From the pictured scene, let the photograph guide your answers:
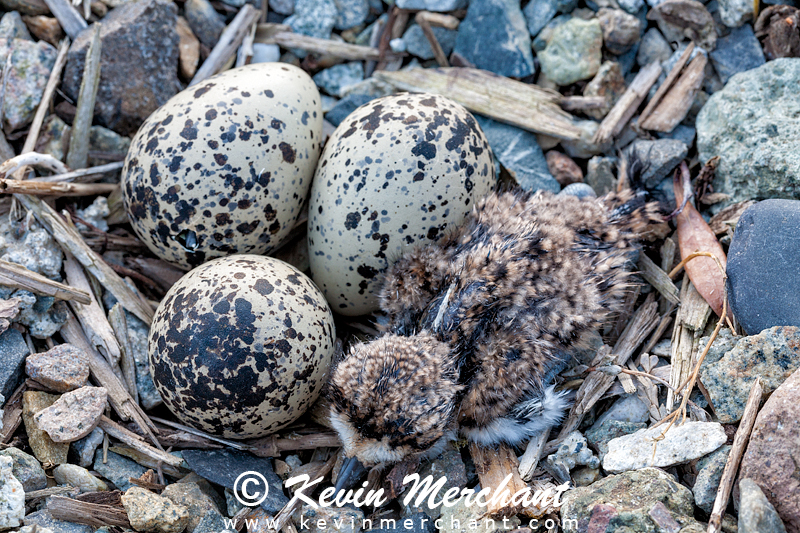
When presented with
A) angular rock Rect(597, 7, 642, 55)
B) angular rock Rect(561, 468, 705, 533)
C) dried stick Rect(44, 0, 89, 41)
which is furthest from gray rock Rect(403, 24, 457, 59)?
angular rock Rect(561, 468, 705, 533)

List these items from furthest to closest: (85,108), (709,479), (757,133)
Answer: (85,108) → (757,133) → (709,479)

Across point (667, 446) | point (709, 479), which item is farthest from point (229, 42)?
point (709, 479)

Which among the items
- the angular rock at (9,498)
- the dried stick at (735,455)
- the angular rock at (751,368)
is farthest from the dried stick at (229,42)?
the dried stick at (735,455)

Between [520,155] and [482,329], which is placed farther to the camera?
[520,155]

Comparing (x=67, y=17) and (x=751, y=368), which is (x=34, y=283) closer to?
(x=67, y=17)

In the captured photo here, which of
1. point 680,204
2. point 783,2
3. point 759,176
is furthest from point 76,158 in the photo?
point 783,2

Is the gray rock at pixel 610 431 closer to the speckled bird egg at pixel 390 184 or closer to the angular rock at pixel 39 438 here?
the speckled bird egg at pixel 390 184

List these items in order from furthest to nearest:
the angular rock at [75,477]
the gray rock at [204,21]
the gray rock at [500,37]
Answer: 1. the gray rock at [204,21]
2. the gray rock at [500,37]
3. the angular rock at [75,477]
